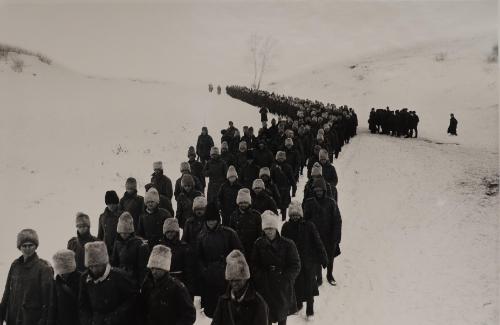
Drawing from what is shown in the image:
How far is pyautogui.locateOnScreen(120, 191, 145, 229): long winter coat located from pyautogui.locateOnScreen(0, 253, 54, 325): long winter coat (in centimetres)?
295

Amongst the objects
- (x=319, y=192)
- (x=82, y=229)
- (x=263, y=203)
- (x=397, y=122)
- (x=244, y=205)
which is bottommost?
(x=82, y=229)

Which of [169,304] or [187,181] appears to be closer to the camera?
[169,304]

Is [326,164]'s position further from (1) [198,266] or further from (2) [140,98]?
(2) [140,98]

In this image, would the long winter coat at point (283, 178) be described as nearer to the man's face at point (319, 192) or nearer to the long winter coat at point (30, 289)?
the man's face at point (319, 192)

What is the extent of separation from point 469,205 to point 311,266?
8.43 meters

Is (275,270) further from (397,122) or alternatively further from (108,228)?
(397,122)

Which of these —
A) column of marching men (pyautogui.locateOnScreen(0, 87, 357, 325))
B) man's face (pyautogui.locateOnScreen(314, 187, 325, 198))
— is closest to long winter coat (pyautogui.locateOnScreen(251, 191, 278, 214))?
column of marching men (pyautogui.locateOnScreen(0, 87, 357, 325))

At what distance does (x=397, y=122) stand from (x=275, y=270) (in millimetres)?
24127

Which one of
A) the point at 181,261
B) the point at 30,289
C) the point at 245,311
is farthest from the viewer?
the point at 181,261

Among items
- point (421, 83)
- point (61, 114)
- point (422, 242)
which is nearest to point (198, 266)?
point (422, 242)

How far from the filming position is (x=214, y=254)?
612 cm

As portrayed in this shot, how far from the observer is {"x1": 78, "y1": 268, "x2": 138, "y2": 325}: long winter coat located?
174 inches

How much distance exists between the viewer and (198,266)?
6273 mm

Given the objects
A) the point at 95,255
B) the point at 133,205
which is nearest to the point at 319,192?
the point at 133,205
